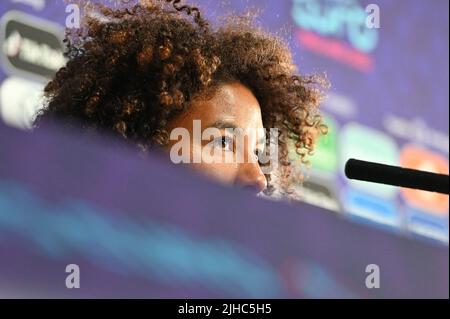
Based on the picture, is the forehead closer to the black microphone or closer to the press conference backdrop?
the press conference backdrop

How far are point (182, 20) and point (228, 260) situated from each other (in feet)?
1.29

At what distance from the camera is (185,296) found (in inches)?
50.0

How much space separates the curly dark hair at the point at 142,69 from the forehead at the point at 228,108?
13mm

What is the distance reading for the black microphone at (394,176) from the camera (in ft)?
→ 1.91

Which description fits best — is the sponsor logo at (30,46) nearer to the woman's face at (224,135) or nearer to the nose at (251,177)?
the woman's face at (224,135)

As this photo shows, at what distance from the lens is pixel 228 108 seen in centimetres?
129

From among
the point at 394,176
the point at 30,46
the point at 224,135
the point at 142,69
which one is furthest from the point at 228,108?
the point at 394,176

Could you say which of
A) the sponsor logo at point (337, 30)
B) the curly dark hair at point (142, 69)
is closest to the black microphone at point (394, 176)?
the curly dark hair at point (142, 69)

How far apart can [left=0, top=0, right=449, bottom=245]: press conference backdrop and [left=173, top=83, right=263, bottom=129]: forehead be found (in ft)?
0.46

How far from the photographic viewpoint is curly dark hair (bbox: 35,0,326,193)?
125cm

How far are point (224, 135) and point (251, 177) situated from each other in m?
0.08

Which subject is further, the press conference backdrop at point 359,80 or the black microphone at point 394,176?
the press conference backdrop at point 359,80

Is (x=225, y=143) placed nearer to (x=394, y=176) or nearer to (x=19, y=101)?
(x=19, y=101)

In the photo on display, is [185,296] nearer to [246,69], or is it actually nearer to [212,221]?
[212,221]
